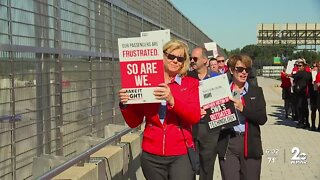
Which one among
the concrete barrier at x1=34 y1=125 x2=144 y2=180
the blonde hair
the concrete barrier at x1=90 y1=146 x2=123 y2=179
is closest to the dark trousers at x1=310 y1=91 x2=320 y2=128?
the concrete barrier at x1=34 y1=125 x2=144 y2=180

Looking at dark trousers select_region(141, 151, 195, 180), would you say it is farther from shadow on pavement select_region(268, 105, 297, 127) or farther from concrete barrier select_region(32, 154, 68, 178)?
shadow on pavement select_region(268, 105, 297, 127)

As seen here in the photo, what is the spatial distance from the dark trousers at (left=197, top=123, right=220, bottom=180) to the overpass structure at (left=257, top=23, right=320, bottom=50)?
306ft

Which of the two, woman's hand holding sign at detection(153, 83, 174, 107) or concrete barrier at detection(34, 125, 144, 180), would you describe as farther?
concrete barrier at detection(34, 125, 144, 180)

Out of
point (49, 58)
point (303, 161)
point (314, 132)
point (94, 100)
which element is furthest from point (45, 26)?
point (314, 132)

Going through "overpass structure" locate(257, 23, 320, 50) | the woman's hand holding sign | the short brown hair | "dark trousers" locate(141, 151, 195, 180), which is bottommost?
"dark trousers" locate(141, 151, 195, 180)

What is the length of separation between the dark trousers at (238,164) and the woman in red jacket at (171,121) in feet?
3.72

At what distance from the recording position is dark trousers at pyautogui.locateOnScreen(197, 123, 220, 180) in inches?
269

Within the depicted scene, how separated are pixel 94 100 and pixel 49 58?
195 cm

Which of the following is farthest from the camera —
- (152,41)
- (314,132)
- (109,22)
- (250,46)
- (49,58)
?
(250,46)

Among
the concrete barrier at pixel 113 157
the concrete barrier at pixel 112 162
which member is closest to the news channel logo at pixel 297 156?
the concrete barrier at pixel 112 162

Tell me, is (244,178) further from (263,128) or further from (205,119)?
(263,128)

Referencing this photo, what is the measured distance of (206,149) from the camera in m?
6.99

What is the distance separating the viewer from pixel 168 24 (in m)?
13.8

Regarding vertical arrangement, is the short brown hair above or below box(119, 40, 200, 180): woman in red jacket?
above
